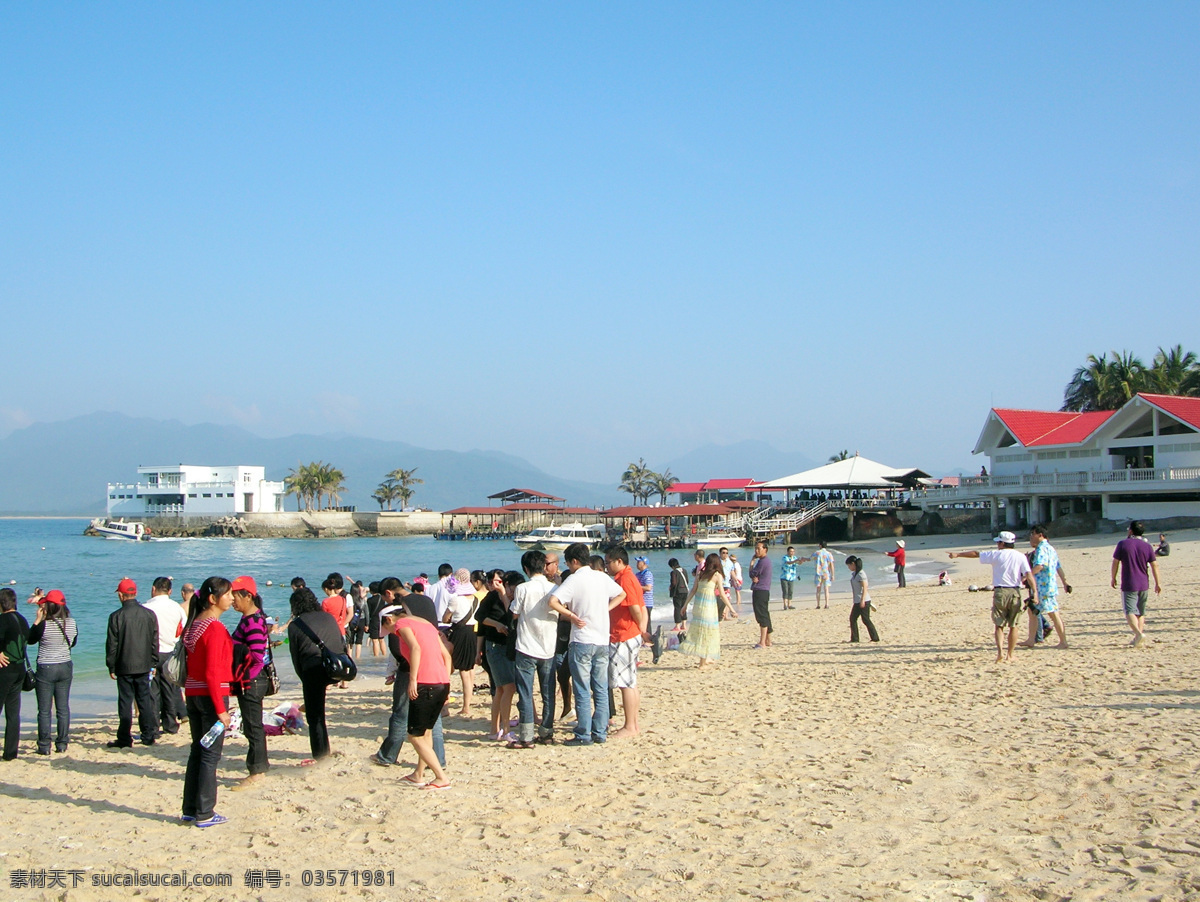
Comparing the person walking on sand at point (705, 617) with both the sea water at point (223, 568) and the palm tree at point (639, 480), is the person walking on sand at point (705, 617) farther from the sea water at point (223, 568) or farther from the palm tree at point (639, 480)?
the palm tree at point (639, 480)

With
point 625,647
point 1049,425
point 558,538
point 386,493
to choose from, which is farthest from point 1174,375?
point 386,493

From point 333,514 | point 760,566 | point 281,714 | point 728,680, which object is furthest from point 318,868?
point 333,514

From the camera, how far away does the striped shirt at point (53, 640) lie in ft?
25.7

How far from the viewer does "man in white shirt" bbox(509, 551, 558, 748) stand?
7582 mm

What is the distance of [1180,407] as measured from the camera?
41.7 m

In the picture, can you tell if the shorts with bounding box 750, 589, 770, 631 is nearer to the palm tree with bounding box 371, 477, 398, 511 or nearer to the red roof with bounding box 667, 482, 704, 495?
the red roof with bounding box 667, 482, 704, 495

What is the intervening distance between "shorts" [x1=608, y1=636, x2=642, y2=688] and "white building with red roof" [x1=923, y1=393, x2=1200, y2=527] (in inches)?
1545

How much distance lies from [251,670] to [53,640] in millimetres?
2675

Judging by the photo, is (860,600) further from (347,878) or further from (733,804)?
(347,878)

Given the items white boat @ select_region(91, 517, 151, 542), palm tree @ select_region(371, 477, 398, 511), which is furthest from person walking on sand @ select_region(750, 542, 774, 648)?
palm tree @ select_region(371, 477, 398, 511)

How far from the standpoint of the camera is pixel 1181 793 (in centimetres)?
562

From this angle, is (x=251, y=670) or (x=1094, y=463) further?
(x=1094, y=463)

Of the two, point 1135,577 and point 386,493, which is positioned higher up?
point 386,493

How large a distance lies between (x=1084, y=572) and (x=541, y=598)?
76.9 ft
